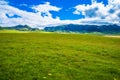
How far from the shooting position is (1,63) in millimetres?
19344

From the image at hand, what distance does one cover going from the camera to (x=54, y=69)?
59.1 ft

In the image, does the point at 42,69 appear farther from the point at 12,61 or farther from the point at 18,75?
the point at 12,61

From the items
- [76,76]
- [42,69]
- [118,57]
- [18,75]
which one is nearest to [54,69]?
[42,69]

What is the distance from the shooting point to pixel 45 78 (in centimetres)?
1537

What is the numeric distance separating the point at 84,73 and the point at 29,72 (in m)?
5.12

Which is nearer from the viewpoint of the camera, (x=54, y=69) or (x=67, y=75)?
(x=67, y=75)

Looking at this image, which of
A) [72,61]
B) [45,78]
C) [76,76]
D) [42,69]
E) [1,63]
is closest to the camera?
[45,78]

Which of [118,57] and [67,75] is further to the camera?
[118,57]

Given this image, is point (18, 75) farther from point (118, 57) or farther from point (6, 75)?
point (118, 57)

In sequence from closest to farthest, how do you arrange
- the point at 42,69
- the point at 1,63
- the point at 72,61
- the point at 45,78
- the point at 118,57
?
the point at 45,78, the point at 42,69, the point at 1,63, the point at 72,61, the point at 118,57

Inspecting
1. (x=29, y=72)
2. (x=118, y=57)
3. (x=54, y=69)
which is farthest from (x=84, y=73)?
(x=118, y=57)

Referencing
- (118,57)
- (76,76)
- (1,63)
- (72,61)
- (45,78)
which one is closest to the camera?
(45,78)

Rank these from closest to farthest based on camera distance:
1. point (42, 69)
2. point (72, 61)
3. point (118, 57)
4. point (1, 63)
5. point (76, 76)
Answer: point (76, 76), point (42, 69), point (1, 63), point (72, 61), point (118, 57)

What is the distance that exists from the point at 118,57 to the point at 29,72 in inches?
641
